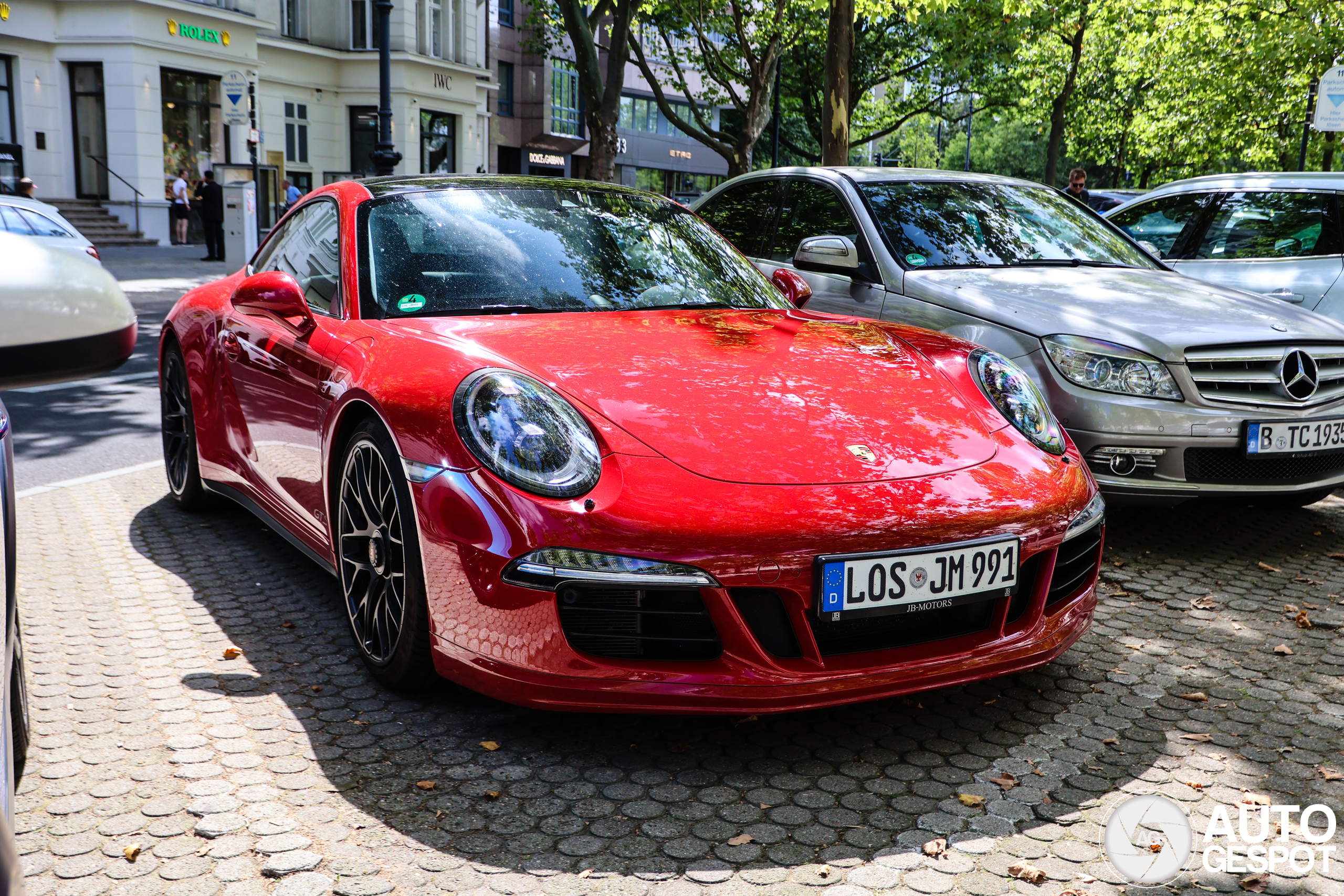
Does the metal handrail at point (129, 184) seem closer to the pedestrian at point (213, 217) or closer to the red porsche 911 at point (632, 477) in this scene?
the pedestrian at point (213, 217)

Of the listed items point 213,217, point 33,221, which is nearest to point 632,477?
point 33,221

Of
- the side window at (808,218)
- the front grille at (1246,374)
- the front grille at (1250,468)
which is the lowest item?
the front grille at (1250,468)

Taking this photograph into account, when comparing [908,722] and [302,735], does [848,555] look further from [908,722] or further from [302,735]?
[302,735]

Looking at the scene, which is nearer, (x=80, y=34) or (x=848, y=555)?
(x=848, y=555)

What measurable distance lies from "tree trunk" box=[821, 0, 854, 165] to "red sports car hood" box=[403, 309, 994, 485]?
9068mm

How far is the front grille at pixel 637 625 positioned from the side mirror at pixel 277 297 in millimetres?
1524

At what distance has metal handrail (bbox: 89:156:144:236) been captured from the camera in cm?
2628

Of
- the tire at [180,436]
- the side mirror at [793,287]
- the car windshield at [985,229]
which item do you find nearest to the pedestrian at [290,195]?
the tire at [180,436]

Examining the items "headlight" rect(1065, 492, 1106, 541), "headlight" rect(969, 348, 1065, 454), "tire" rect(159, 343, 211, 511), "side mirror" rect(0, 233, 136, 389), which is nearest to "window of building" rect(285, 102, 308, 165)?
"tire" rect(159, 343, 211, 511)

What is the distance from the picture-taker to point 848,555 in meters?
2.69

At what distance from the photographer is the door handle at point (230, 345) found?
13.9 feet

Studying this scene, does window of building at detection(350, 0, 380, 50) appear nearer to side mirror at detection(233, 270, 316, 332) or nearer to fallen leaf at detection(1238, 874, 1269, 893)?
side mirror at detection(233, 270, 316, 332)

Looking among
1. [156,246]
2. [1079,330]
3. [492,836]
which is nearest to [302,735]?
[492,836]

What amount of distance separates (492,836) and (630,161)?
53696 mm
